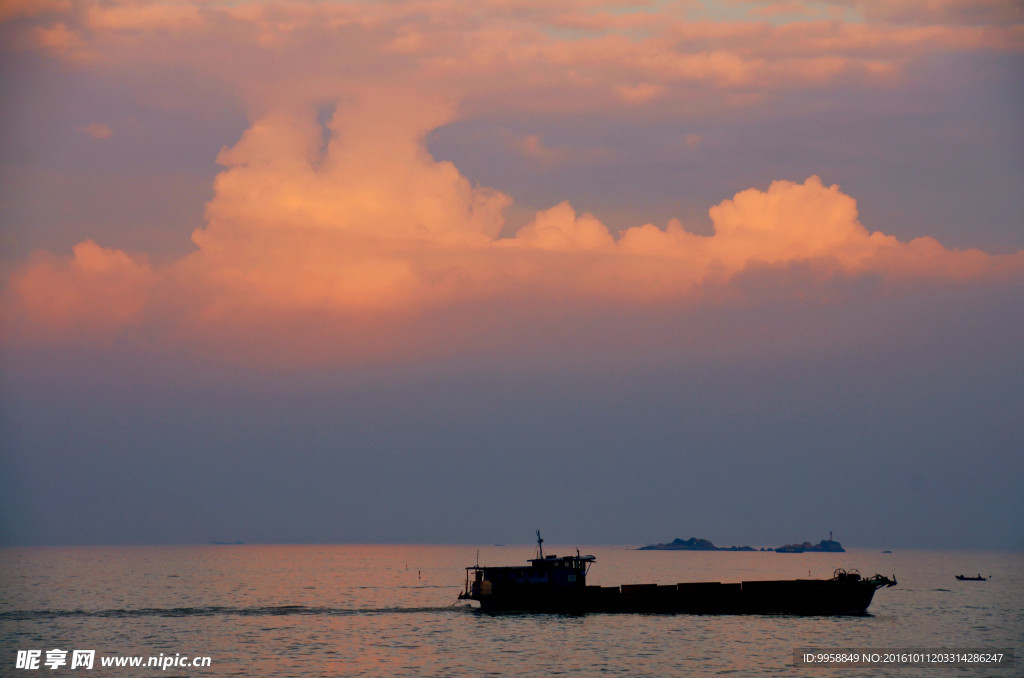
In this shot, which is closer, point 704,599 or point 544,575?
point 544,575

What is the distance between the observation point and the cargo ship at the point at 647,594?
104m

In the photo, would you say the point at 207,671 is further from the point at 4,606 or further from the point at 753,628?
the point at 4,606

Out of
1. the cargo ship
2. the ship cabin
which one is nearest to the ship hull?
the cargo ship

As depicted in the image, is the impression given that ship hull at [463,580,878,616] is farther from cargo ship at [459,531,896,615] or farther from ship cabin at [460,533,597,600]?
ship cabin at [460,533,597,600]

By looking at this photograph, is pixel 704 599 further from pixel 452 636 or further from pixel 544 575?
pixel 452 636

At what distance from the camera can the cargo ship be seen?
10394 centimetres

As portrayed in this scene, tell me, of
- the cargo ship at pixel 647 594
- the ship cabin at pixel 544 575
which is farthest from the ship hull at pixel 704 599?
the ship cabin at pixel 544 575

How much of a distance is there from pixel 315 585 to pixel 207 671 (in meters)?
121

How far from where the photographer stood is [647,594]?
110000 mm

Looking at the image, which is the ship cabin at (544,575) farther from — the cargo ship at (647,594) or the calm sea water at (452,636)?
the calm sea water at (452,636)

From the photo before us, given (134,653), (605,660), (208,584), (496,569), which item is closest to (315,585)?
(208,584)

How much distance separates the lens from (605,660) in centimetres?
7938

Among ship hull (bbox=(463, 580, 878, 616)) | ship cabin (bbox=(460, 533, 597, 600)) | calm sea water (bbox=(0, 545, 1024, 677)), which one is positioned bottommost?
calm sea water (bbox=(0, 545, 1024, 677))

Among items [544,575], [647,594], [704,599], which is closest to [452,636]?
[544,575]
